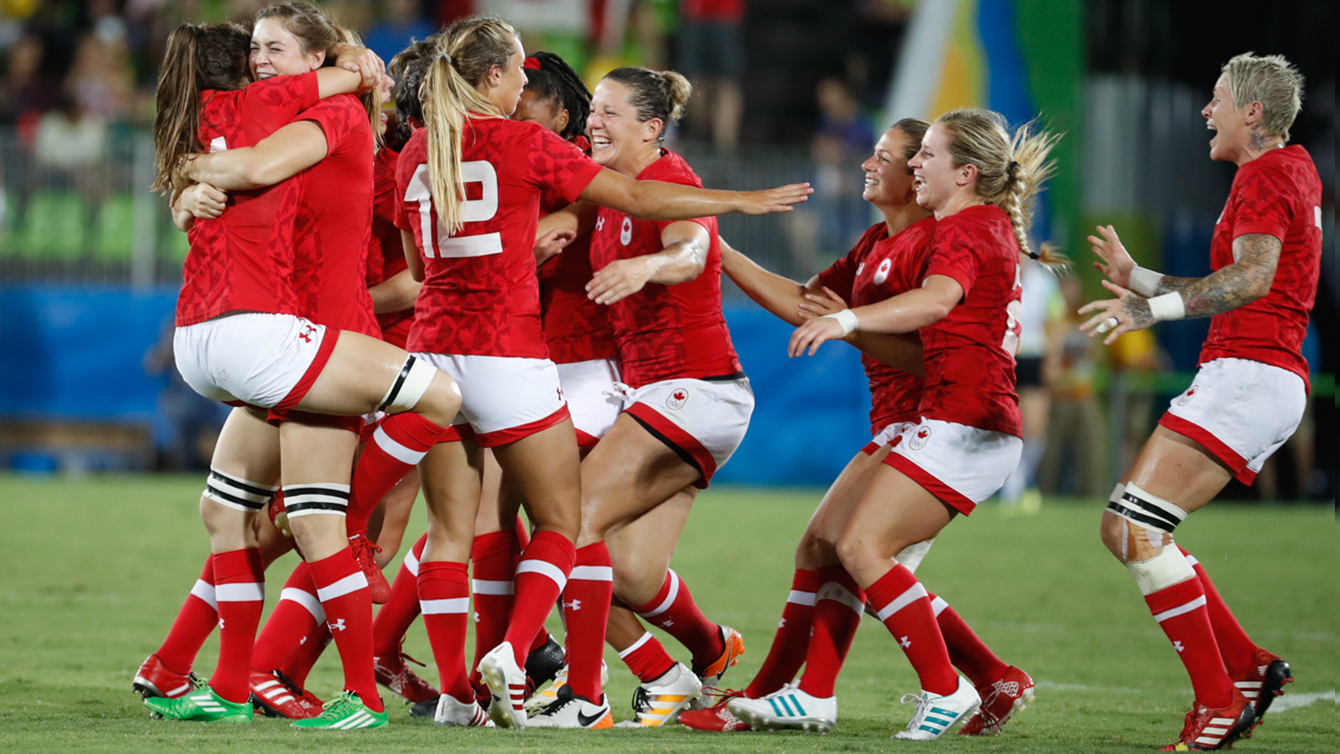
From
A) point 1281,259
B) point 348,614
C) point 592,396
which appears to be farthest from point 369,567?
point 1281,259

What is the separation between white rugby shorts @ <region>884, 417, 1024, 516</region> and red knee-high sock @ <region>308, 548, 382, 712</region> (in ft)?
5.40

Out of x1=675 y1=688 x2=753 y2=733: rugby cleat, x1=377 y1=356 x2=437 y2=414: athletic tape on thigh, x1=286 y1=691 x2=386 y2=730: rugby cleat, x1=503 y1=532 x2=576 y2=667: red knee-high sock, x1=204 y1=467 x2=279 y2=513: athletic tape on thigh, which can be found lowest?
x1=675 y1=688 x2=753 y2=733: rugby cleat

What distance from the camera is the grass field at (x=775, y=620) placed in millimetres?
4371

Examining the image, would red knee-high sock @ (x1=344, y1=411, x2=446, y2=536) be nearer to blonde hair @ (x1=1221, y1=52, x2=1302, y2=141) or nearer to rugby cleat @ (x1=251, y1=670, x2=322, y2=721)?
rugby cleat @ (x1=251, y1=670, x2=322, y2=721)

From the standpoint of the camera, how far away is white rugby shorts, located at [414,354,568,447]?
4.57 m

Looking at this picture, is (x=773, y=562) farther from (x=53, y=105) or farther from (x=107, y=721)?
(x=53, y=105)

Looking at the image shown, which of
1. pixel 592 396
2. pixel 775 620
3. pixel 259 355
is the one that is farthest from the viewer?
pixel 775 620

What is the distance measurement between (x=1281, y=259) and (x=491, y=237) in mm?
2468

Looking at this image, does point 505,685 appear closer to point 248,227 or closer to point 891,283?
point 248,227

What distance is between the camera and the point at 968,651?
497 cm

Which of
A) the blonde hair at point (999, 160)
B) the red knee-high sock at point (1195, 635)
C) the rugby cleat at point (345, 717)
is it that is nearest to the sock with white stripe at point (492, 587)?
the rugby cleat at point (345, 717)

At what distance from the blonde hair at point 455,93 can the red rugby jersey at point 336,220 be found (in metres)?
0.24

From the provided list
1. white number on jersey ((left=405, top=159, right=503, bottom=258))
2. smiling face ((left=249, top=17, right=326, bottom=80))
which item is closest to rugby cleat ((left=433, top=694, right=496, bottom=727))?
white number on jersey ((left=405, top=159, right=503, bottom=258))

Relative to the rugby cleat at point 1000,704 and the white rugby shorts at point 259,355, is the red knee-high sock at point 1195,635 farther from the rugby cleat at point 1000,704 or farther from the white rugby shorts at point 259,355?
the white rugby shorts at point 259,355
